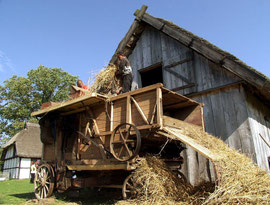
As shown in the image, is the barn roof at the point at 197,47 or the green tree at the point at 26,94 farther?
the green tree at the point at 26,94

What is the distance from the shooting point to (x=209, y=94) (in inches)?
308

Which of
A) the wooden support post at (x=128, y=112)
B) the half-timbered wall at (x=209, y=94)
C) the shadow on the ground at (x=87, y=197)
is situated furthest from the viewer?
the half-timbered wall at (x=209, y=94)

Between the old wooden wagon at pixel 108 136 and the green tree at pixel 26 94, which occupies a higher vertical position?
the green tree at pixel 26 94

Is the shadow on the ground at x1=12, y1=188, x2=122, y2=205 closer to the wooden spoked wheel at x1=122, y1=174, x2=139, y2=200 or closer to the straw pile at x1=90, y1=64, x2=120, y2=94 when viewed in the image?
the wooden spoked wheel at x1=122, y1=174, x2=139, y2=200

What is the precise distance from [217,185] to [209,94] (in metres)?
4.52

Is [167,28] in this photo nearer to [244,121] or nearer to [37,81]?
[244,121]

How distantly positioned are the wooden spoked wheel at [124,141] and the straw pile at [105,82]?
85.1 inches

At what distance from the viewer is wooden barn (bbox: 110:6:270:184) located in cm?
677

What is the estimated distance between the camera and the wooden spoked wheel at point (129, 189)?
191 inches

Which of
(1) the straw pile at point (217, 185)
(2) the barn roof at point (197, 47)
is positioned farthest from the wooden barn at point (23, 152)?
(1) the straw pile at point (217, 185)

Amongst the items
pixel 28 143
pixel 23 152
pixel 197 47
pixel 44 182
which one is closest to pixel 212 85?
pixel 197 47

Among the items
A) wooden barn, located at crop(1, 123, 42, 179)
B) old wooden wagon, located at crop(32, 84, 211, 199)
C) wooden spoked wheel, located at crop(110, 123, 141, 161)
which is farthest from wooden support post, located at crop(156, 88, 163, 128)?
wooden barn, located at crop(1, 123, 42, 179)

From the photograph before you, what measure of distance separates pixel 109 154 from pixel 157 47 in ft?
18.6

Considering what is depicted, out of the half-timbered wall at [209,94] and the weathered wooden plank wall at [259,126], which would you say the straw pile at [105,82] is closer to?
the half-timbered wall at [209,94]
